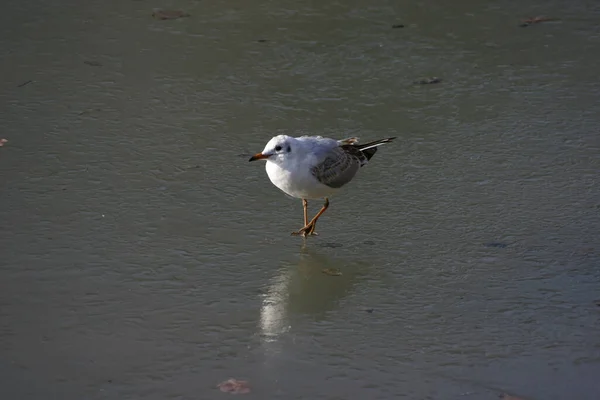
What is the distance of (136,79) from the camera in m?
7.11

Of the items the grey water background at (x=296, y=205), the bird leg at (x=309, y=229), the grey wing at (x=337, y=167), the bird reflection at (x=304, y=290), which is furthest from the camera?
the grey wing at (x=337, y=167)

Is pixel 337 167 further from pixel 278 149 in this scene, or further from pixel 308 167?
pixel 278 149

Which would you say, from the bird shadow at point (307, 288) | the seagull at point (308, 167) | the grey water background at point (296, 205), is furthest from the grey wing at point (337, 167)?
the bird shadow at point (307, 288)

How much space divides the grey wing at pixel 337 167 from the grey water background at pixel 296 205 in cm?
17

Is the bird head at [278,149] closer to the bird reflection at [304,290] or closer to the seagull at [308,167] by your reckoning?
the seagull at [308,167]

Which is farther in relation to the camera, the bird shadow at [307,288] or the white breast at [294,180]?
the white breast at [294,180]

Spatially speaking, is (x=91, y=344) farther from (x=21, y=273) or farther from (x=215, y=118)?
(x=215, y=118)

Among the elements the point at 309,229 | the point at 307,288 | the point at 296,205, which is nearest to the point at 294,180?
the point at 309,229

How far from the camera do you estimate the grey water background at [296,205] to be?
4031 mm

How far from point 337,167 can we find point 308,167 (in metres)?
0.23

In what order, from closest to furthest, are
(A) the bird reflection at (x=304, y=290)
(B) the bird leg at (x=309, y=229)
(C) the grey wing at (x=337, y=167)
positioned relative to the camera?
1. (A) the bird reflection at (x=304, y=290)
2. (B) the bird leg at (x=309, y=229)
3. (C) the grey wing at (x=337, y=167)

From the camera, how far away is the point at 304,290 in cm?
468

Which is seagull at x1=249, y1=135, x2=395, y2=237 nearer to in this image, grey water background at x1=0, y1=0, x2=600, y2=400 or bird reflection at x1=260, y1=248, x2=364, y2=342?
grey water background at x1=0, y1=0, x2=600, y2=400

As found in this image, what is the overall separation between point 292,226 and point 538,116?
7.18 feet
